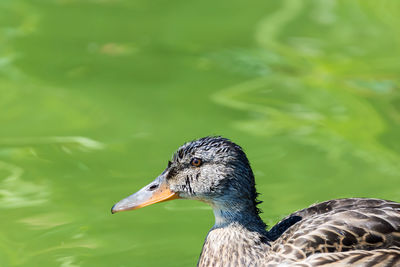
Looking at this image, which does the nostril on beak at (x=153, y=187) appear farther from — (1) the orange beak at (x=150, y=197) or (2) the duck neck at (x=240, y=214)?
(2) the duck neck at (x=240, y=214)

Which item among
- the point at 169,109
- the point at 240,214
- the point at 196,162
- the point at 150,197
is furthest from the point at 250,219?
the point at 169,109

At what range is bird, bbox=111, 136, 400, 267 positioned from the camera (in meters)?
6.20

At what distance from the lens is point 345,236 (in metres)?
6.20

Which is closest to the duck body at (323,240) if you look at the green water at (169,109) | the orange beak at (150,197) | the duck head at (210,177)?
the duck head at (210,177)

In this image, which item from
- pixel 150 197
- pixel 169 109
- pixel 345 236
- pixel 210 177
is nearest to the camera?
pixel 345 236

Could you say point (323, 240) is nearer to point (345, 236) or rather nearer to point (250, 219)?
point (345, 236)

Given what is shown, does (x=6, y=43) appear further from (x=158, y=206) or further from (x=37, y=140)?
(x=158, y=206)

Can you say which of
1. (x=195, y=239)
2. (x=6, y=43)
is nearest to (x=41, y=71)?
(x=6, y=43)

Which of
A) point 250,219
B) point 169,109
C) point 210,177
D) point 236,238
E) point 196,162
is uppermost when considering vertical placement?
point 169,109

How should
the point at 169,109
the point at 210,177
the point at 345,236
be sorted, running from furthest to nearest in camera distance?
the point at 169,109
the point at 210,177
the point at 345,236

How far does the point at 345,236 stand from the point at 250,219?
0.83m

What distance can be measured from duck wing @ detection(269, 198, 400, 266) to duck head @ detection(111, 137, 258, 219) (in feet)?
1.70

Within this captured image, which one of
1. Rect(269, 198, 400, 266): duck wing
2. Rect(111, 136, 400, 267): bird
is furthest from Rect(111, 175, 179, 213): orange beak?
Rect(269, 198, 400, 266): duck wing

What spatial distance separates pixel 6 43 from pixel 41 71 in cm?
93
